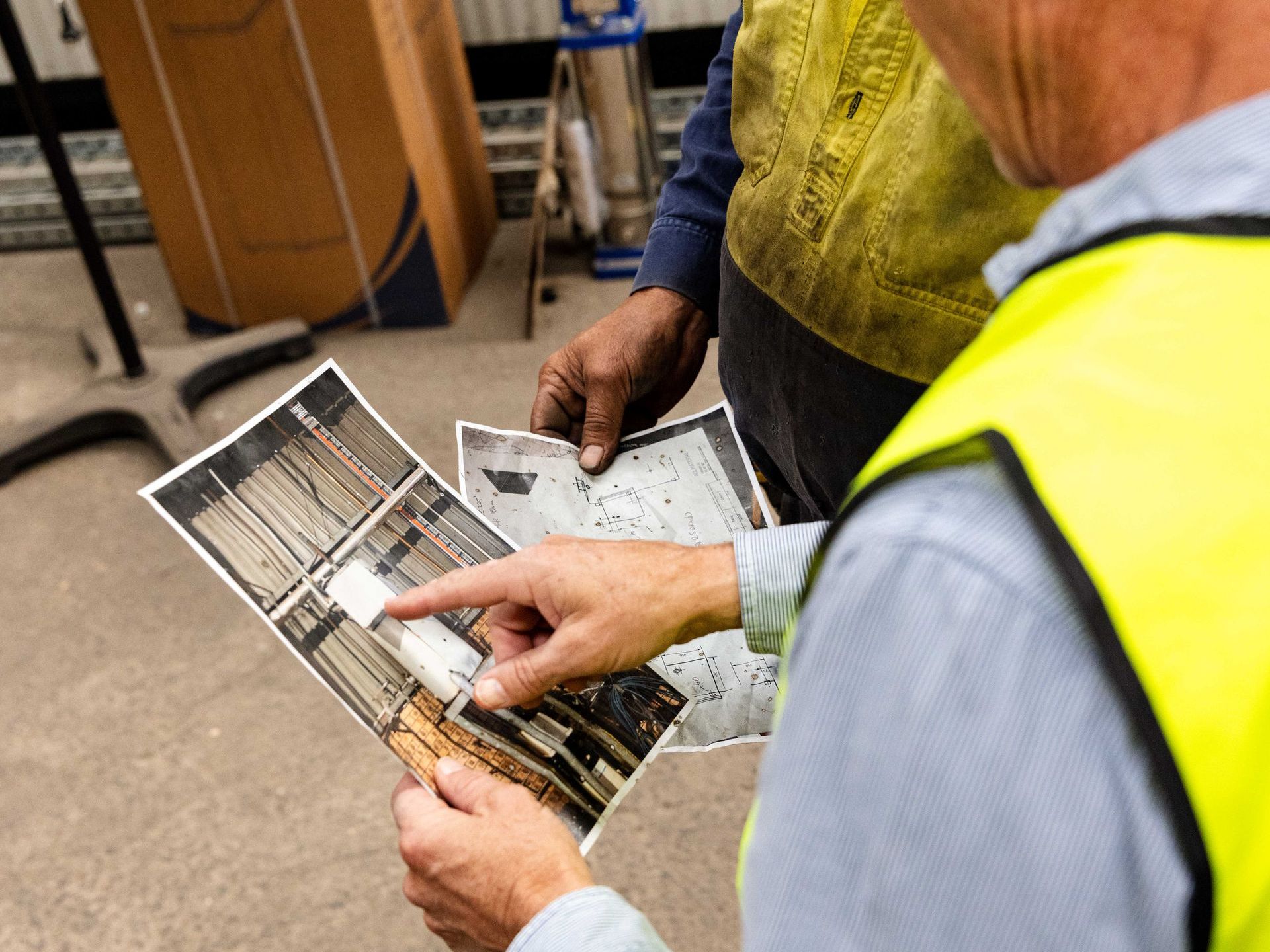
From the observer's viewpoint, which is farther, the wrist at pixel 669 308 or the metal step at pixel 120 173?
the metal step at pixel 120 173

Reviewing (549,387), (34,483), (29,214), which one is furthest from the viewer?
(29,214)

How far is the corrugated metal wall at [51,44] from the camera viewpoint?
3.49 meters

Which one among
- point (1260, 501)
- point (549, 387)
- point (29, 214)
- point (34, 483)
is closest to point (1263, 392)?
point (1260, 501)

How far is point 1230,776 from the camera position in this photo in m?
0.36

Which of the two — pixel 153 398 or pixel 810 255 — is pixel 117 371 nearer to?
pixel 153 398

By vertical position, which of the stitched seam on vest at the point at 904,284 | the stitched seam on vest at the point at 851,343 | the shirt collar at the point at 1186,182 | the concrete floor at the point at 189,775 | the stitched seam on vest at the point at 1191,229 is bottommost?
the concrete floor at the point at 189,775

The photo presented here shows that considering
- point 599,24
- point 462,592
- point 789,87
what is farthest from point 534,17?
point 462,592

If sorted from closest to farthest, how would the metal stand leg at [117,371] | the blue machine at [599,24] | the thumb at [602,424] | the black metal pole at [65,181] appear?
the thumb at [602,424] < the black metal pole at [65,181] < the metal stand leg at [117,371] < the blue machine at [599,24]

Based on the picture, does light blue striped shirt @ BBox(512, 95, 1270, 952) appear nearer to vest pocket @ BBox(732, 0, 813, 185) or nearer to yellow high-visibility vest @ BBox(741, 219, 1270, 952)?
yellow high-visibility vest @ BBox(741, 219, 1270, 952)

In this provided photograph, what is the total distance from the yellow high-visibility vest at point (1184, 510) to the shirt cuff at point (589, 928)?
370 millimetres

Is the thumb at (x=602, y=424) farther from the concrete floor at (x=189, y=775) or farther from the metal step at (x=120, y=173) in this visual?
the metal step at (x=120, y=173)

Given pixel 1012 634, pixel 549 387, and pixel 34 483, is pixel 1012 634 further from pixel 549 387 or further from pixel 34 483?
pixel 34 483

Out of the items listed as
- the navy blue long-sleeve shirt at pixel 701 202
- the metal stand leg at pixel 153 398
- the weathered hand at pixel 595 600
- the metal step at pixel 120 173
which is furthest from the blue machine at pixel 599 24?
the weathered hand at pixel 595 600

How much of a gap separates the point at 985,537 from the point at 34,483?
2823 mm
